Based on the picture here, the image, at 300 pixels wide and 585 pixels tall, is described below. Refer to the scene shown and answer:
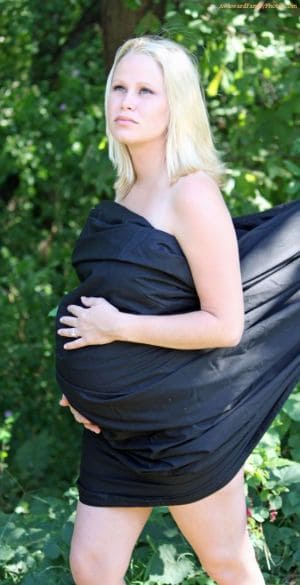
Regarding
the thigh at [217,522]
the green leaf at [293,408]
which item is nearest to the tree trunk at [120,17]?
the green leaf at [293,408]

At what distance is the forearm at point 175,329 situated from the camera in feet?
7.90

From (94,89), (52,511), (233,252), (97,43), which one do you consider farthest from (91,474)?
(97,43)

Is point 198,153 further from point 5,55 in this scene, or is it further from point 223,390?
point 5,55

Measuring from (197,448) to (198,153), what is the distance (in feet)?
2.35

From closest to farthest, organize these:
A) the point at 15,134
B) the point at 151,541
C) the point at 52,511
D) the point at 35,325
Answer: the point at 151,541, the point at 52,511, the point at 35,325, the point at 15,134

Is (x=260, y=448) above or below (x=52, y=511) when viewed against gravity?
above

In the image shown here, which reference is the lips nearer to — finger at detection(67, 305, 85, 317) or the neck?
the neck

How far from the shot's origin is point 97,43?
748 centimetres

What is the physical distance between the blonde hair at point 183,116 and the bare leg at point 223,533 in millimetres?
786

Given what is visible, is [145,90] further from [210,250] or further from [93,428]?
[93,428]

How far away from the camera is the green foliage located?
11.2 ft

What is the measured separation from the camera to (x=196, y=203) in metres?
2.40

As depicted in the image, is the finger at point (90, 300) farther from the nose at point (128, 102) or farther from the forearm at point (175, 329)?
the nose at point (128, 102)

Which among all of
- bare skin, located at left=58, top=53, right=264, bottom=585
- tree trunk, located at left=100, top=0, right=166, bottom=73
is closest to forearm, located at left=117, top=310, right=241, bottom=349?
bare skin, located at left=58, top=53, right=264, bottom=585
